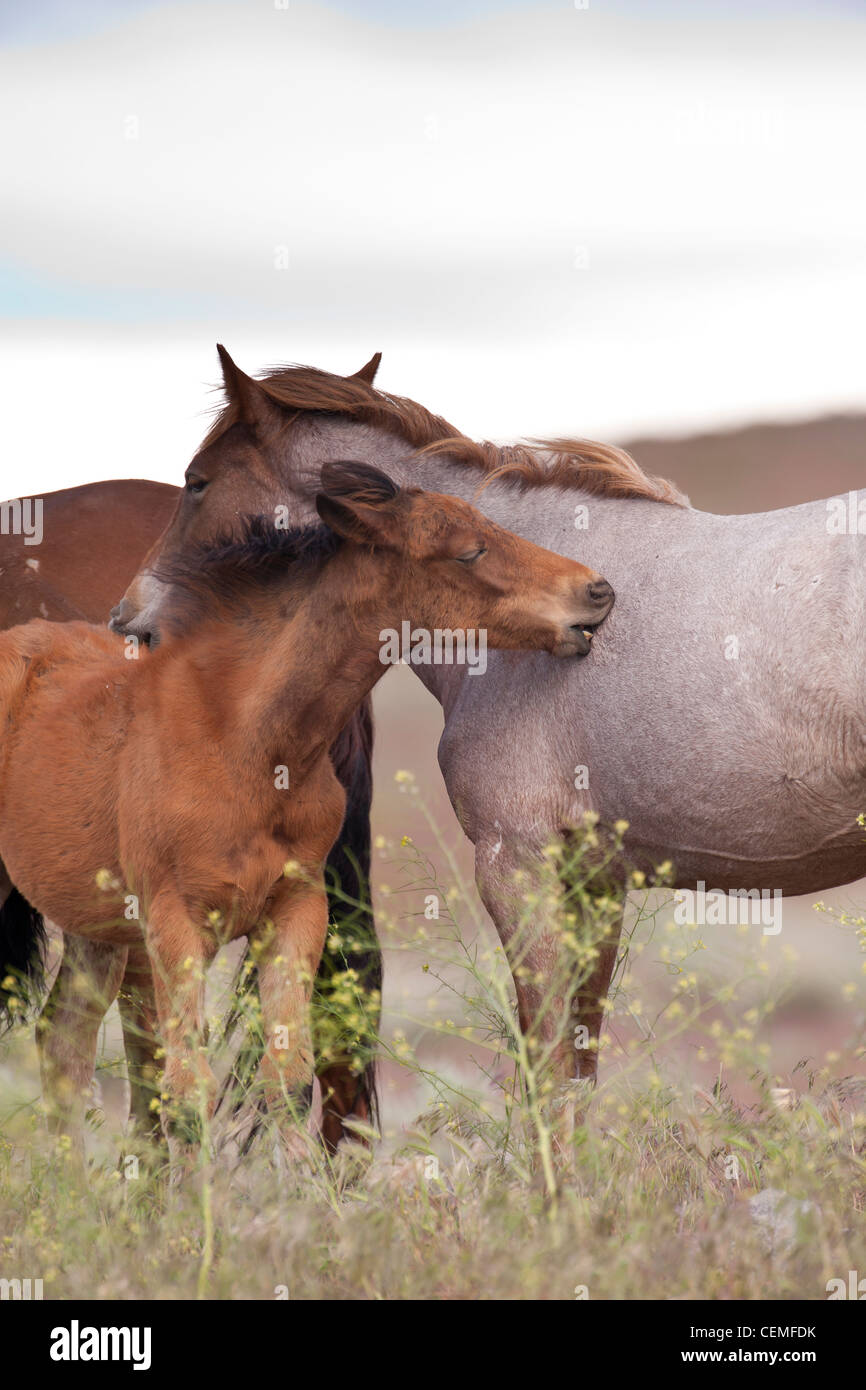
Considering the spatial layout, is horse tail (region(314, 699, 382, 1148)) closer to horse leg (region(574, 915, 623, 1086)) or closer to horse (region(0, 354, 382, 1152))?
horse (region(0, 354, 382, 1152))

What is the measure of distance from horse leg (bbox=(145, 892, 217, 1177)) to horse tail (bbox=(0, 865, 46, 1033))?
5.63ft

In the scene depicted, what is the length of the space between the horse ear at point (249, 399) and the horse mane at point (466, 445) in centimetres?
3

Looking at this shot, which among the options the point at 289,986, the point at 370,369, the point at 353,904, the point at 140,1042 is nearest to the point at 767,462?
the point at 370,369

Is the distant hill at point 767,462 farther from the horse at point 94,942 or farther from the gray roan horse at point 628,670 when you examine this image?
the gray roan horse at point 628,670

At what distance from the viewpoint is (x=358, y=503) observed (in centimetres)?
459

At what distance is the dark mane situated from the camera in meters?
4.72

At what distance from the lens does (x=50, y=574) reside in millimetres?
6457

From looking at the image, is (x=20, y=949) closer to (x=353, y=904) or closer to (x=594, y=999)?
(x=353, y=904)

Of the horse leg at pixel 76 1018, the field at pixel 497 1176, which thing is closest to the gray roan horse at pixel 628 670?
the field at pixel 497 1176

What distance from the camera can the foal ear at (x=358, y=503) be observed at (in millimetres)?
4582

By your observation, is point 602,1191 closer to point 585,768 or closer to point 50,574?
point 585,768
